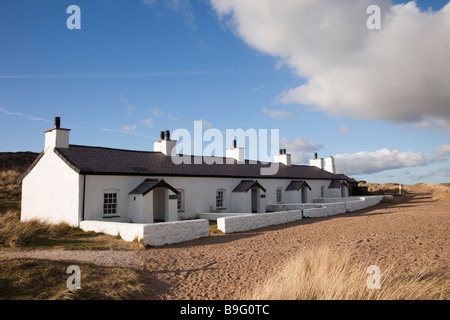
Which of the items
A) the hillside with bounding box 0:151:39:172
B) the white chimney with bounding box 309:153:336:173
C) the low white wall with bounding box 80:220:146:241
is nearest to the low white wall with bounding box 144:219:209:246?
the low white wall with bounding box 80:220:146:241

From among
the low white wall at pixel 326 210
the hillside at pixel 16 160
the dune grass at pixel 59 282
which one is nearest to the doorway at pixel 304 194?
the low white wall at pixel 326 210

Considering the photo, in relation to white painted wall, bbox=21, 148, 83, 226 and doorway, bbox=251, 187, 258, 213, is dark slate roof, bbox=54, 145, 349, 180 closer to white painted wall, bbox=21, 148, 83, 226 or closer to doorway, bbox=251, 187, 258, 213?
white painted wall, bbox=21, 148, 83, 226

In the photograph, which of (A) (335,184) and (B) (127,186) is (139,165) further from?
Result: (A) (335,184)

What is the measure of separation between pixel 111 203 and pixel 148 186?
2.11 m

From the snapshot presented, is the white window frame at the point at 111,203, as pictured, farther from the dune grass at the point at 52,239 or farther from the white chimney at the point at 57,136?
the white chimney at the point at 57,136

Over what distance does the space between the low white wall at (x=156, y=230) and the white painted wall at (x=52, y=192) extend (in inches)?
72.1

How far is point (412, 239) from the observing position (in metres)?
12.6

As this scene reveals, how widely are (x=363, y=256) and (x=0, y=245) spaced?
12228 mm

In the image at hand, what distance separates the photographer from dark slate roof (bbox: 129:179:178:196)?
1694cm

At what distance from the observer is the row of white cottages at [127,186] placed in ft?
53.1

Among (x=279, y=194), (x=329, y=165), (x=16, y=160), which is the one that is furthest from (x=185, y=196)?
(x=16, y=160)

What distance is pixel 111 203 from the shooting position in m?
16.8

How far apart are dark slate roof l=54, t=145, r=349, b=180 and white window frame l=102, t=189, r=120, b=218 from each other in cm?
104
